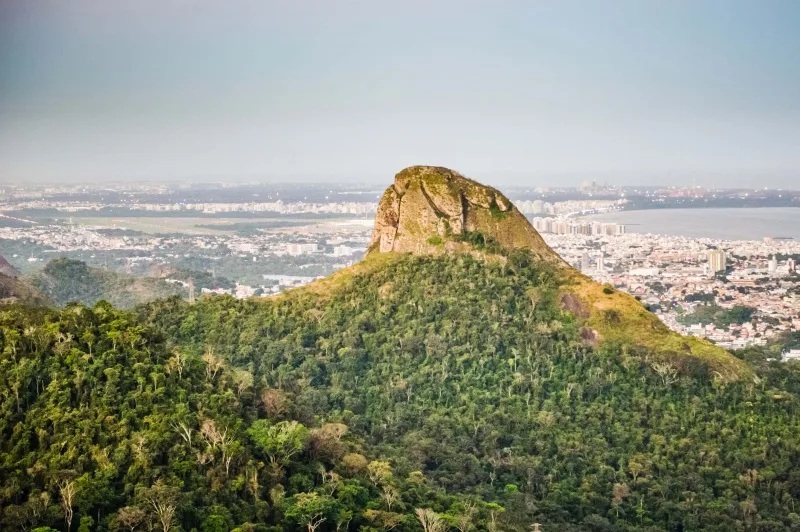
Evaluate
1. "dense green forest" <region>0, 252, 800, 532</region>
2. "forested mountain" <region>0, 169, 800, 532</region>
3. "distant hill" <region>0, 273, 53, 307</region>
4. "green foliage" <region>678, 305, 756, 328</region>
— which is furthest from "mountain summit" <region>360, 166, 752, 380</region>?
"green foliage" <region>678, 305, 756, 328</region>

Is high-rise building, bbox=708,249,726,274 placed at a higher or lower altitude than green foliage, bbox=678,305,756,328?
higher

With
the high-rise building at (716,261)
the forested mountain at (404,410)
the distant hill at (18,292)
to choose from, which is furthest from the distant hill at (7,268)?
the high-rise building at (716,261)

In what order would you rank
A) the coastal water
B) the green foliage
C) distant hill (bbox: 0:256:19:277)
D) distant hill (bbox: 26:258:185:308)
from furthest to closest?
the coastal water, distant hill (bbox: 26:258:185:308), the green foliage, distant hill (bbox: 0:256:19:277)

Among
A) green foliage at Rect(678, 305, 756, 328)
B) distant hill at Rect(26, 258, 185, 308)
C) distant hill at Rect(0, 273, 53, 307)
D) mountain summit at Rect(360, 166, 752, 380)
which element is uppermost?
mountain summit at Rect(360, 166, 752, 380)

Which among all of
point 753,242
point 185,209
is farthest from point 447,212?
point 185,209

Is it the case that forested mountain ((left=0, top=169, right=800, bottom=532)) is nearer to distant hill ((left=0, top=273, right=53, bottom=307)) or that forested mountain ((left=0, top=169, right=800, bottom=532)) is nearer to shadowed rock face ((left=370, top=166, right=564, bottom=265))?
shadowed rock face ((left=370, top=166, right=564, bottom=265))

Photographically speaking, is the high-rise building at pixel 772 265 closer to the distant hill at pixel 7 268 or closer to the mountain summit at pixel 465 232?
the mountain summit at pixel 465 232

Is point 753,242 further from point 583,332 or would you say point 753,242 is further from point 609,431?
point 609,431
